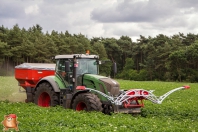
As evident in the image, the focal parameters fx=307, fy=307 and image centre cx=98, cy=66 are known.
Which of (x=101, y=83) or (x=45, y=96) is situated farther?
(x=45, y=96)


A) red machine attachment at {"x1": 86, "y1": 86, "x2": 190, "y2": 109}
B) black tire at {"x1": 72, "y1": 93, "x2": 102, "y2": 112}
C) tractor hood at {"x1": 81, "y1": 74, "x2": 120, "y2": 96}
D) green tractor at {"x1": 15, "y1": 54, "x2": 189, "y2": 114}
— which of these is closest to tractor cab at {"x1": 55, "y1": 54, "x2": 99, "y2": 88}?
green tractor at {"x1": 15, "y1": 54, "x2": 189, "y2": 114}

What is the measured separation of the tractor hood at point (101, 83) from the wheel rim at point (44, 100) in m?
2.61

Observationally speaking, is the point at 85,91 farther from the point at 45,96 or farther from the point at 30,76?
the point at 30,76

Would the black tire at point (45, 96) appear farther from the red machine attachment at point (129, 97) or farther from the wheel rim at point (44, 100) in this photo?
the red machine attachment at point (129, 97)

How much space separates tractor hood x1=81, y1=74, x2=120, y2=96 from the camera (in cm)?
1276

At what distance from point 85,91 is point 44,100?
3.45m

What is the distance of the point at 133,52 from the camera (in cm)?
8650

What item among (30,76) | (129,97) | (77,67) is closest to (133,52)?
(30,76)

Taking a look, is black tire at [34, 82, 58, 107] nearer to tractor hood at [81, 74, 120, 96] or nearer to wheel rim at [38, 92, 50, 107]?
wheel rim at [38, 92, 50, 107]

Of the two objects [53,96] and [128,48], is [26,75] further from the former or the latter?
[128,48]

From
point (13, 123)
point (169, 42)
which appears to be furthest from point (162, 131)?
point (169, 42)

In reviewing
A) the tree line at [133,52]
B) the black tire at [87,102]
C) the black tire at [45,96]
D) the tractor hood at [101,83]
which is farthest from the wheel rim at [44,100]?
the tree line at [133,52]

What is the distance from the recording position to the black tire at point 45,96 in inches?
549

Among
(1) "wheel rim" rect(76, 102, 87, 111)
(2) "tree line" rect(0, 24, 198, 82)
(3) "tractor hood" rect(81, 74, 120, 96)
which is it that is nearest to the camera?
(1) "wheel rim" rect(76, 102, 87, 111)
